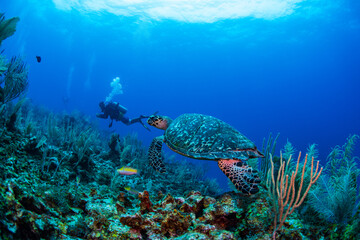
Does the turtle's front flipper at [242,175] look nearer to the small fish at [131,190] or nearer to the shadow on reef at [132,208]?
the shadow on reef at [132,208]

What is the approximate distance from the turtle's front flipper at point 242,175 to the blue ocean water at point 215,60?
27.3ft

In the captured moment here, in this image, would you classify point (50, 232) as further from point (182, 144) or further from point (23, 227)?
point (182, 144)

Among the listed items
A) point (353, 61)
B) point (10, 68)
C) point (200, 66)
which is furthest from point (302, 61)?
point (10, 68)

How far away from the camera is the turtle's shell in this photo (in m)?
3.69

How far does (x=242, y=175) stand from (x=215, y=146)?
0.85 m

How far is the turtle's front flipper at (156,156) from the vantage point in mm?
4676

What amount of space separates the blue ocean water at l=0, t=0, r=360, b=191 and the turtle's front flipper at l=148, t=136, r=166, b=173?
6.10 metres

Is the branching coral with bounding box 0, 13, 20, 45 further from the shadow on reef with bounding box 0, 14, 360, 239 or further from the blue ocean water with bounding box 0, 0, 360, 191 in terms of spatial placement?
the blue ocean water with bounding box 0, 0, 360, 191

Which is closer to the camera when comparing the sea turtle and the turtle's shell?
the sea turtle

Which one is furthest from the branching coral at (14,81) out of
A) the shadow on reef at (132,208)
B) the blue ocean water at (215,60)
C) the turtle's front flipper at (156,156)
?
the blue ocean water at (215,60)

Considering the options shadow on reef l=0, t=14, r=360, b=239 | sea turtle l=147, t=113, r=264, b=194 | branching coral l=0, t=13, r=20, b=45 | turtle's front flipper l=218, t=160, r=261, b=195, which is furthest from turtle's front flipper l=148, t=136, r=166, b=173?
branching coral l=0, t=13, r=20, b=45

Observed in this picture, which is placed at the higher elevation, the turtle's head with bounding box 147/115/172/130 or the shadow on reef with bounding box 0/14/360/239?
the turtle's head with bounding box 147/115/172/130

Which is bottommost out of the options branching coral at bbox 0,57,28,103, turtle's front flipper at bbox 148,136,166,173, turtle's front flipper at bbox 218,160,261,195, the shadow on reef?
the shadow on reef

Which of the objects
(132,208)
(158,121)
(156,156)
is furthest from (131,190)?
(158,121)
